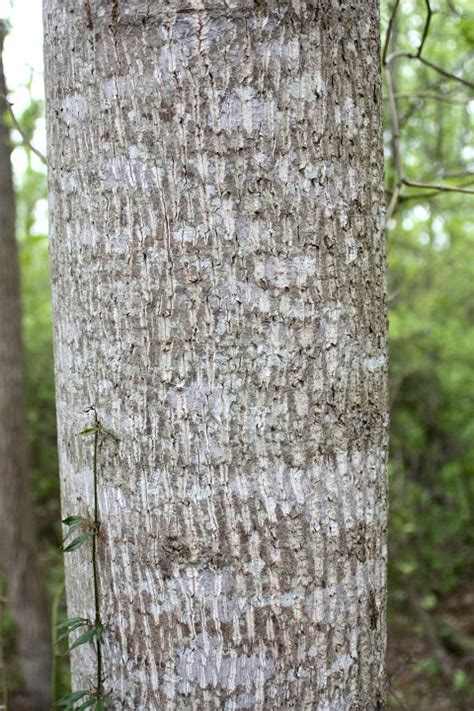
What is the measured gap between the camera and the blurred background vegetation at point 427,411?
19.0ft

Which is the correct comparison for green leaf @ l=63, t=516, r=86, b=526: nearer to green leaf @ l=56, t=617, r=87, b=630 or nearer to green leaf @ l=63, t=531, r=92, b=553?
green leaf @ l=63, t=531, r=92, b=553

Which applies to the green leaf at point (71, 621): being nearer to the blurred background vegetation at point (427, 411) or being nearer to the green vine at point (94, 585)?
the green vine at point (94, 585)

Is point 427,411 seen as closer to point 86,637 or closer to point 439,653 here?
point 439,653

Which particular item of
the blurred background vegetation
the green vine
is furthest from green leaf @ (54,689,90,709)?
the blurred background vegetation

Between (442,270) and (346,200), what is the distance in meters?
6.99

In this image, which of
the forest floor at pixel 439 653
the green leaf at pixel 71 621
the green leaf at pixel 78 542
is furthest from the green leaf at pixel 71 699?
the forest floor at pixel 439 653

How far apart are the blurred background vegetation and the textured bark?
4.17 m

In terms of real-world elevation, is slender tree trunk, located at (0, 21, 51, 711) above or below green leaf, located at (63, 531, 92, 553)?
below

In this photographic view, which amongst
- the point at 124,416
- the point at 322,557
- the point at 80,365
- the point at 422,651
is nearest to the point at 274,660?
the point at 322,557

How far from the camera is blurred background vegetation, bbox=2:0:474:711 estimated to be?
5805mm

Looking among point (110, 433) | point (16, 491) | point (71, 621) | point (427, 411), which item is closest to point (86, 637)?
point (71, 621)

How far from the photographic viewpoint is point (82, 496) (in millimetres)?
1274

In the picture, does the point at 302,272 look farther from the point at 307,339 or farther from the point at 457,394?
the point at 457,394

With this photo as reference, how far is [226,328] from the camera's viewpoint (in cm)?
113
